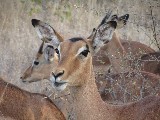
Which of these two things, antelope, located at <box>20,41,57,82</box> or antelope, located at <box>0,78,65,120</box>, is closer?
antelope, located at <box>0,78,65,120</box>

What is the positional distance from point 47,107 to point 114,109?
0.90 m

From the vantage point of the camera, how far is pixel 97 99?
7410mm

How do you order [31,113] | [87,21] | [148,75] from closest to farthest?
[31,113], [148,75], [87,21]

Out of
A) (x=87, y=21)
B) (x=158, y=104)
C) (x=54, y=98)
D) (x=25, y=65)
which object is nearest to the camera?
(x=158, y=104)

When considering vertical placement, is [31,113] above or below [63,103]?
above

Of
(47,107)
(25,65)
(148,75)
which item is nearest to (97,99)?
(47,107)

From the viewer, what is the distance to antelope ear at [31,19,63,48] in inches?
307

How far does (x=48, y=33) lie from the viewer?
7.92 meters

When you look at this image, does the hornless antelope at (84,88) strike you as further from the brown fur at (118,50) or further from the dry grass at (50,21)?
the dry grass at (50,21)

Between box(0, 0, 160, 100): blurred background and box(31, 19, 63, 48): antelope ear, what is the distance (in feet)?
20.2

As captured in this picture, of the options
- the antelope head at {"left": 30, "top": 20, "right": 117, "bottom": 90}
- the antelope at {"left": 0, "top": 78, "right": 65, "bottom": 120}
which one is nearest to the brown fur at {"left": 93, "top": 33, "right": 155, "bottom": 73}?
the antelope at {"left": 0, "top": 78, "right": 65, "bottom": 120}

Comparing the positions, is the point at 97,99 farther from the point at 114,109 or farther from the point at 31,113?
the point at 31,113

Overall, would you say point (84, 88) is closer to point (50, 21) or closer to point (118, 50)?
point (118, 50)

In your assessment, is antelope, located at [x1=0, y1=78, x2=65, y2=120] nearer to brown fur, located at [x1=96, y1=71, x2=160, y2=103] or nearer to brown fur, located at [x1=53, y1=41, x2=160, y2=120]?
brown fur, located at [x1=53, y1=41, x2=160, y2=120]
